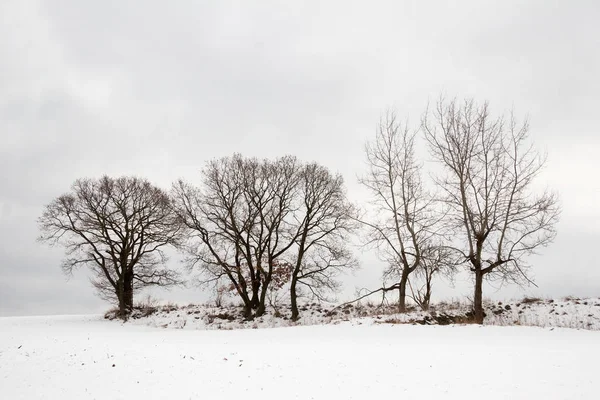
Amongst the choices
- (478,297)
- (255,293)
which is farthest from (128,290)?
(478,297)

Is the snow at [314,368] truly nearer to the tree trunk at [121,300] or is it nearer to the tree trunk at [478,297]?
the tree trunk at [478,297]

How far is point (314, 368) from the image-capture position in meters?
10.1

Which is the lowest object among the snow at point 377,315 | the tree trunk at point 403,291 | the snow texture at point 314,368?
the snow at point 377,315

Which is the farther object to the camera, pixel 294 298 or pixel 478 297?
pixel 294 298

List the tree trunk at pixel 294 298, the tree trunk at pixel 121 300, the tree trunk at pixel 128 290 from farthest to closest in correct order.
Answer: the tree trunk at pixel 128 290 → the tree trunk at pixel 121 300 → the tree trunk at pixel 294 298

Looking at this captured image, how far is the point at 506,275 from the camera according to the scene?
62.9ft

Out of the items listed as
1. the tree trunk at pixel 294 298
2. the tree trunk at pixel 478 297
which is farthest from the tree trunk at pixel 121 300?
the tree trunk at pixel 478 297

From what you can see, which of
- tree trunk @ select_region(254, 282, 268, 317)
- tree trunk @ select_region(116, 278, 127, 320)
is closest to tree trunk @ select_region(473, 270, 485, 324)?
tree trunk @ select_region(254, 282, 268, 317)

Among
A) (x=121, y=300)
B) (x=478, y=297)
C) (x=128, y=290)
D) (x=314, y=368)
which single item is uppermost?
(x=478, y=297)

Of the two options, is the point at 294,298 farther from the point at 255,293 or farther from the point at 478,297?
the point at 478,297

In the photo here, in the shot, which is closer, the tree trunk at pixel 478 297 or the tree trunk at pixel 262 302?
the tree trunk at pixel 478 297

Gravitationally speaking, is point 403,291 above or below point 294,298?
above

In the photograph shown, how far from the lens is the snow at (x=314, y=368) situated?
8696mm

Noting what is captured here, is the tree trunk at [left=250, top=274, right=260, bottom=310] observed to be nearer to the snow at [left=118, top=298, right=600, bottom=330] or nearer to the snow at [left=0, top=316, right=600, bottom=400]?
the snow at [left=118, top=298, right=600, bottom=330]
